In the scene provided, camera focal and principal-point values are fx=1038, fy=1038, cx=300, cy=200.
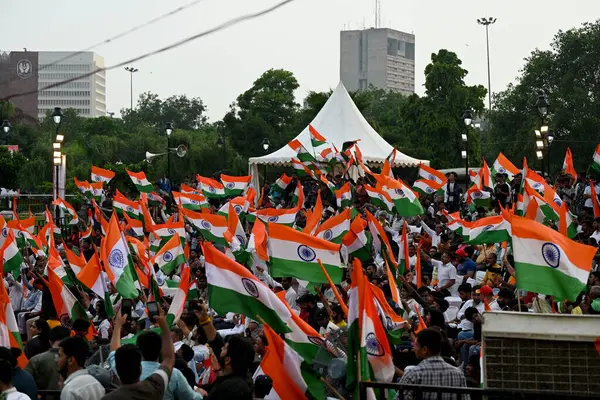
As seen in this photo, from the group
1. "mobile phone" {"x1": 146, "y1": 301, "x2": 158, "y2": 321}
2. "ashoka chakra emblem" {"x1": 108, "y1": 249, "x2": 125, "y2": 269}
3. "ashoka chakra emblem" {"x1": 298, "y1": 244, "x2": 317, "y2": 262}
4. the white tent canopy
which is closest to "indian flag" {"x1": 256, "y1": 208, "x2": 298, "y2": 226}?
"ashoka chakra emblem" {"x1": 108, "y1": 249, "x2": 125, "y2": 269}

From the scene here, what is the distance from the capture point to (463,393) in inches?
266

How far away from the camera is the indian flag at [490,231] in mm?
15734

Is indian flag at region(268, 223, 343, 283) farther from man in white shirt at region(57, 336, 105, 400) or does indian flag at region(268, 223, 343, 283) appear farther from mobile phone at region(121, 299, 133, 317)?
man in white shirt at region(57, 336, 105, 400)

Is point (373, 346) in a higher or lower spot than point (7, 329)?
higher

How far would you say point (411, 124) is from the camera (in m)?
62.1

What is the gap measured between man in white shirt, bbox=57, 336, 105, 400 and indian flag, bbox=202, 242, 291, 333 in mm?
1903

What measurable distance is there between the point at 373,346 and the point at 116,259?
19.0 ft

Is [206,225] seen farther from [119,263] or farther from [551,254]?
[551,254]

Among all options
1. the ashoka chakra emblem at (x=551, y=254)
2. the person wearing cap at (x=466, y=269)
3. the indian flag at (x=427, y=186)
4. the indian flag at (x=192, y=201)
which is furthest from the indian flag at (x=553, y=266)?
the indian flag at (x=192, y=201)

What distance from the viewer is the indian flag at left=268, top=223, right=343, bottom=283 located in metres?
12.3

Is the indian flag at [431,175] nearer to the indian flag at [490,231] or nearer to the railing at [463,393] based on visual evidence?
the indian flag at [490,231]

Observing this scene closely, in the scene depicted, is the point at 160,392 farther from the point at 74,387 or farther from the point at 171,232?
the point at 171,232

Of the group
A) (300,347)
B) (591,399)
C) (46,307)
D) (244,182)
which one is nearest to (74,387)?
(300,347)

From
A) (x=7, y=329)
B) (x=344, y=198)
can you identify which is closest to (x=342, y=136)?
(x=344, y=198)
